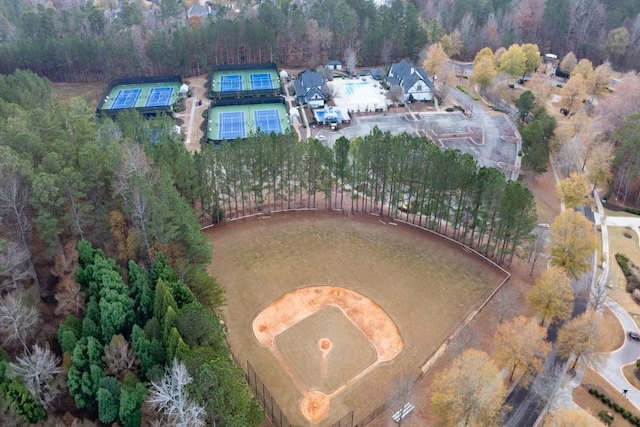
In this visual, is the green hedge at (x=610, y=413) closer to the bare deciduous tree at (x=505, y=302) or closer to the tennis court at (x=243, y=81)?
the bare deciduous tree at (x=505, y=302)

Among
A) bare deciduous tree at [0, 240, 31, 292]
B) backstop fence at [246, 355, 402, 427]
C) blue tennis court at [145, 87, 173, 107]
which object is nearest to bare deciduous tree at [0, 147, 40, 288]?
bare deciduous tree at [0, 240, 31, 292]

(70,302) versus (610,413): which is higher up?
(70,302)

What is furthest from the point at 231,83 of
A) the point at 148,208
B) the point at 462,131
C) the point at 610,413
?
the point at 610,413

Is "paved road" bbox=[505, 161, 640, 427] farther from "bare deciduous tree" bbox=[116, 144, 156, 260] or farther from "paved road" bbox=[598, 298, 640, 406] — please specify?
"bare deciduous tree" bbox=[116, 144, 156, 260]

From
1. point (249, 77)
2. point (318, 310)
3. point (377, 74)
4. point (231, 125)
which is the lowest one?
point (318, 310)

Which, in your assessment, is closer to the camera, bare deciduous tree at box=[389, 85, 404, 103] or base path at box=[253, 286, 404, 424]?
base path at box=[253, 286, 404, 424]

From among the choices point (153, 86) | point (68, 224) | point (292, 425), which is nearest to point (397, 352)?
point (292, 425)

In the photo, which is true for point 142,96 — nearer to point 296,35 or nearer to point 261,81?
point 261,81
